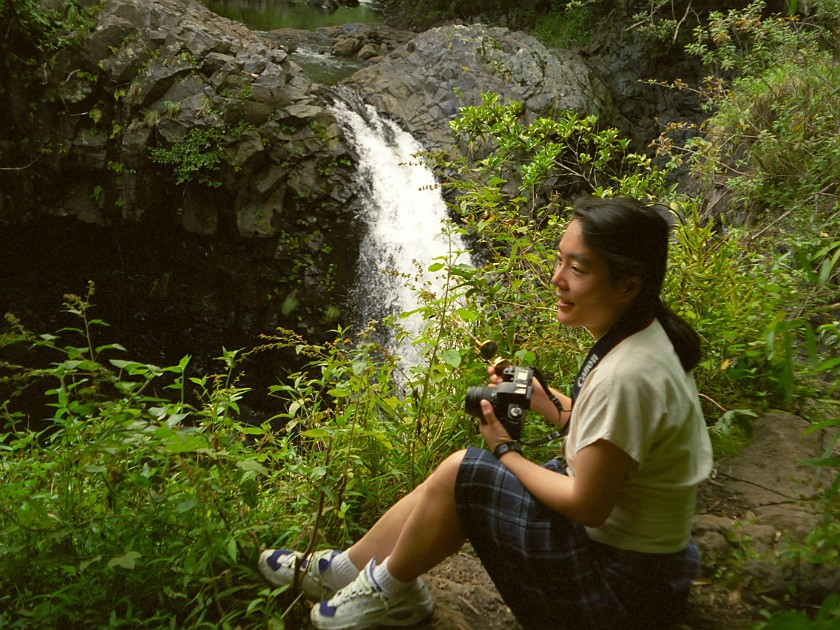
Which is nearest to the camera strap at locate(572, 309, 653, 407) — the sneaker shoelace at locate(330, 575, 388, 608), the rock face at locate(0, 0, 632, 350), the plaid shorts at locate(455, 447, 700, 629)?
the plaid shorts at locate(455, 447, 700, 629)

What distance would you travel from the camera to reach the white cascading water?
907cm

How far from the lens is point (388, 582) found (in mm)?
1980

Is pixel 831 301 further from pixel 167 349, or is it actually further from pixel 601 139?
pixel 167 349

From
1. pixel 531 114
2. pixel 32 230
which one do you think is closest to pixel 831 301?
pixel 531 114

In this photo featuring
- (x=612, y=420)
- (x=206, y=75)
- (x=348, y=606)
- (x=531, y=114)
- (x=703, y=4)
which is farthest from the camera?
(x=703, y=4)

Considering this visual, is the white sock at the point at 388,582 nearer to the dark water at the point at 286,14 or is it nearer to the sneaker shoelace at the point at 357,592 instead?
the sneaker shoelace at the point at 357,592

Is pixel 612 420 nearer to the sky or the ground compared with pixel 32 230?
nearer to the sky

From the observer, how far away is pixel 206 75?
8.82 meters

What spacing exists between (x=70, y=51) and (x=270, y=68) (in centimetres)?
265

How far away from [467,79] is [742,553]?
10.0 metres

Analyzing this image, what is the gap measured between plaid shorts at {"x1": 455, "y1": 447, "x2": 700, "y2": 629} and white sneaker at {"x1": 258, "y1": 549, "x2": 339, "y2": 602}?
609 millimetres

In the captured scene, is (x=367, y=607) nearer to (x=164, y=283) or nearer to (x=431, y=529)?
(x=431, y=529)

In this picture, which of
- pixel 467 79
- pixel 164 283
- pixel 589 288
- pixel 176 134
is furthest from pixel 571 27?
pixel 589 288

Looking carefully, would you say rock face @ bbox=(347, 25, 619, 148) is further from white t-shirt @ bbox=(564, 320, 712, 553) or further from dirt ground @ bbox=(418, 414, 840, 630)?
white t-shirt @ bbox=(564, 320, 712, 553)
